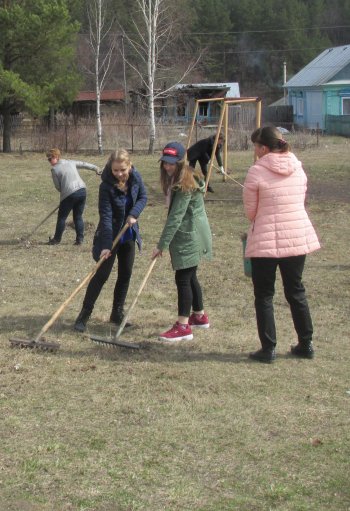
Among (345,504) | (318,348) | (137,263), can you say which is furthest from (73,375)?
(137,263)

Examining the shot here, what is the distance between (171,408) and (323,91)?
45.4m

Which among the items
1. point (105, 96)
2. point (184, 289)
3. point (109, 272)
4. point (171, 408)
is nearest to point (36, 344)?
point (109, 272)

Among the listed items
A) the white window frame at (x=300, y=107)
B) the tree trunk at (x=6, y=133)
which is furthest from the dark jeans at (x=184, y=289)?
the white window frame at (x=300, y=107)

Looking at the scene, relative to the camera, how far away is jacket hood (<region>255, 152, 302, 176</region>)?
16.8ft

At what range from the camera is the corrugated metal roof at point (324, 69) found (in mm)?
48219

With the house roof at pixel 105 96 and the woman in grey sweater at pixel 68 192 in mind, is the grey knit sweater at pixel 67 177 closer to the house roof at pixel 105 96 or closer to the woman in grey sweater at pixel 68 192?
the woman in grey sweater at pixel 68 192

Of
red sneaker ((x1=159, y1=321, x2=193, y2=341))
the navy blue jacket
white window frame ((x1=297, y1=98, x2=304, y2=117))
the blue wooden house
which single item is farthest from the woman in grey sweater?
white window frame ((x1=297, y1=98, x2=304, y2=117))

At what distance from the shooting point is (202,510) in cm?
337

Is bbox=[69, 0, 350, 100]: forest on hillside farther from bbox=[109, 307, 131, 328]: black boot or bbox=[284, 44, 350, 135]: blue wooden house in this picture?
bbox=[109, 307, 131, 328]: black boot

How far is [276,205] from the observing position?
5.16 metres

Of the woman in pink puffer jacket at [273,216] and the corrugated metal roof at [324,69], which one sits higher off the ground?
the corrugated metal roof at [324,69]

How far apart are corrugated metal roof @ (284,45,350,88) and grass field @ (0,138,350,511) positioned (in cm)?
4214

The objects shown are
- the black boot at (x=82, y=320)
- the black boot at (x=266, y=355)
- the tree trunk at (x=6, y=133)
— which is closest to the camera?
the black boot at (x=266, y=355)

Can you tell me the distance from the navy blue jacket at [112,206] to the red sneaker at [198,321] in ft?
2.87
